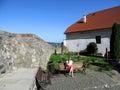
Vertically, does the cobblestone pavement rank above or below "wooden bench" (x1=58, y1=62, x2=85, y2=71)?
below

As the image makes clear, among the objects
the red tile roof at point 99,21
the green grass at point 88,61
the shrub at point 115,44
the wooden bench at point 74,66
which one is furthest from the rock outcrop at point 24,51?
the red tile roof at point 99,21

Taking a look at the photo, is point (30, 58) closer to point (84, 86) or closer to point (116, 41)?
point (84, 86)

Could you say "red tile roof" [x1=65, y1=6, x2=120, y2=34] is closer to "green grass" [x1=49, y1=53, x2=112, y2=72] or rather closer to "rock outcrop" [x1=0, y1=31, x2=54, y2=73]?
"green grass" [x1=49, y1=53, x2=112, y2=72]

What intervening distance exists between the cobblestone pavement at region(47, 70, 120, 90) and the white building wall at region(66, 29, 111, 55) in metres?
18.8

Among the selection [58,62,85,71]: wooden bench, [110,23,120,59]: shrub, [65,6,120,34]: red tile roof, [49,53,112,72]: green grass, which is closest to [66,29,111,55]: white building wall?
[65,6,120,34]: red tile roof

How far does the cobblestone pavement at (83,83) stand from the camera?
36.5ft

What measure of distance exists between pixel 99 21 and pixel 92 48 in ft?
17.2

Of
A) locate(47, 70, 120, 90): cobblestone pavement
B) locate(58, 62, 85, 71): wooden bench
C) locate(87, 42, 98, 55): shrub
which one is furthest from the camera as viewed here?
locate(87, 42, 98, 55): shrub

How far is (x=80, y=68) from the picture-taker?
1533 cm

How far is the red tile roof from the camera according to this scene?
3391 cm

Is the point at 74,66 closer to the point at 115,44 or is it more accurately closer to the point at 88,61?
the point at 88,61

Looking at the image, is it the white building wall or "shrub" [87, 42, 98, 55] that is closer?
"shrub" [87, 42, 98, 55]

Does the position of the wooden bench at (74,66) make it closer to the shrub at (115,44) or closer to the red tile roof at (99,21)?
the shrub at (115,44)

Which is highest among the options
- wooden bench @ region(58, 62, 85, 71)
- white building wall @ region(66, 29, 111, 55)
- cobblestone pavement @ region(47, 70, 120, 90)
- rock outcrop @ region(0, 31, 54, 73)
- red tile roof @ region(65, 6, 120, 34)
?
red tile roof @ region(65, 6, 120, 34)
